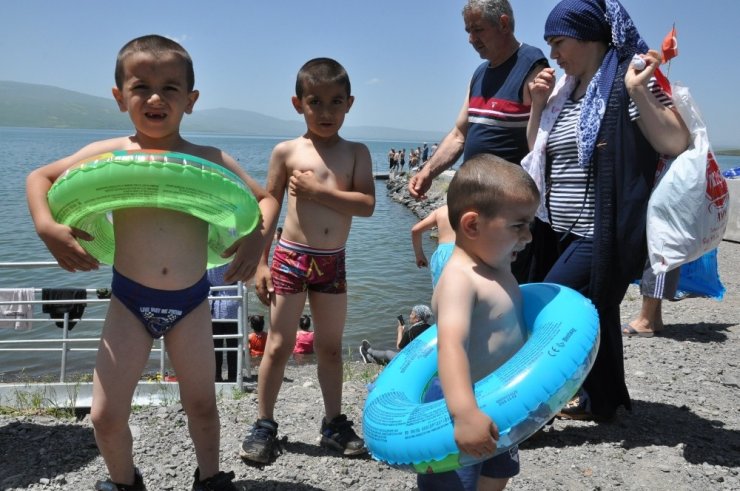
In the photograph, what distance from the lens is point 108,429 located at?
251cm

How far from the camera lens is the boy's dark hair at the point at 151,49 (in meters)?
2.51

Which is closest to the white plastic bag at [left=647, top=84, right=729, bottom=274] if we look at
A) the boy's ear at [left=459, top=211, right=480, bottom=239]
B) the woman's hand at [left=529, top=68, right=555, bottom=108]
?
the woman's hand at [left=529, top=68, right=555, bottom=108]

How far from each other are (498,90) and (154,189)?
7.53 ft

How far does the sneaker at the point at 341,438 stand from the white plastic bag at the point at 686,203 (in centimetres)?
183

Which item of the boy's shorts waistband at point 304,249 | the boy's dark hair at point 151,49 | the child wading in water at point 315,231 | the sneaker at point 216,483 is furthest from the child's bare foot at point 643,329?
the boy's dark hair at point 151,49

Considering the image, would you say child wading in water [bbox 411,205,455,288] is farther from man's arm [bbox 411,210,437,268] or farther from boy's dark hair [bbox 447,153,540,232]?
boy's dark hair [bbox 447,153,540,232]

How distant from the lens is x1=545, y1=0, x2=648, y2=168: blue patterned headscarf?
10.8 feet

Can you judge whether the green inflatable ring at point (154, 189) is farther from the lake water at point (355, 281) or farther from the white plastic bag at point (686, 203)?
the lake water at point (355, 281)

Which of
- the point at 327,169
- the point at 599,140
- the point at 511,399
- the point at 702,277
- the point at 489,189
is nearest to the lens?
the point at 511,399

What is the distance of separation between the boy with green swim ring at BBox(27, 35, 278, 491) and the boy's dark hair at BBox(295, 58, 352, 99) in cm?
81

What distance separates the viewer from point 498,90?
12.6ft

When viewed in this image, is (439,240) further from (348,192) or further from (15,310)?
(15,310)

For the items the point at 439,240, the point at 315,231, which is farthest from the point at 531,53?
the point at 315,231

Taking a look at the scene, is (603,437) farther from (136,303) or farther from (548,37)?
(136,303)
